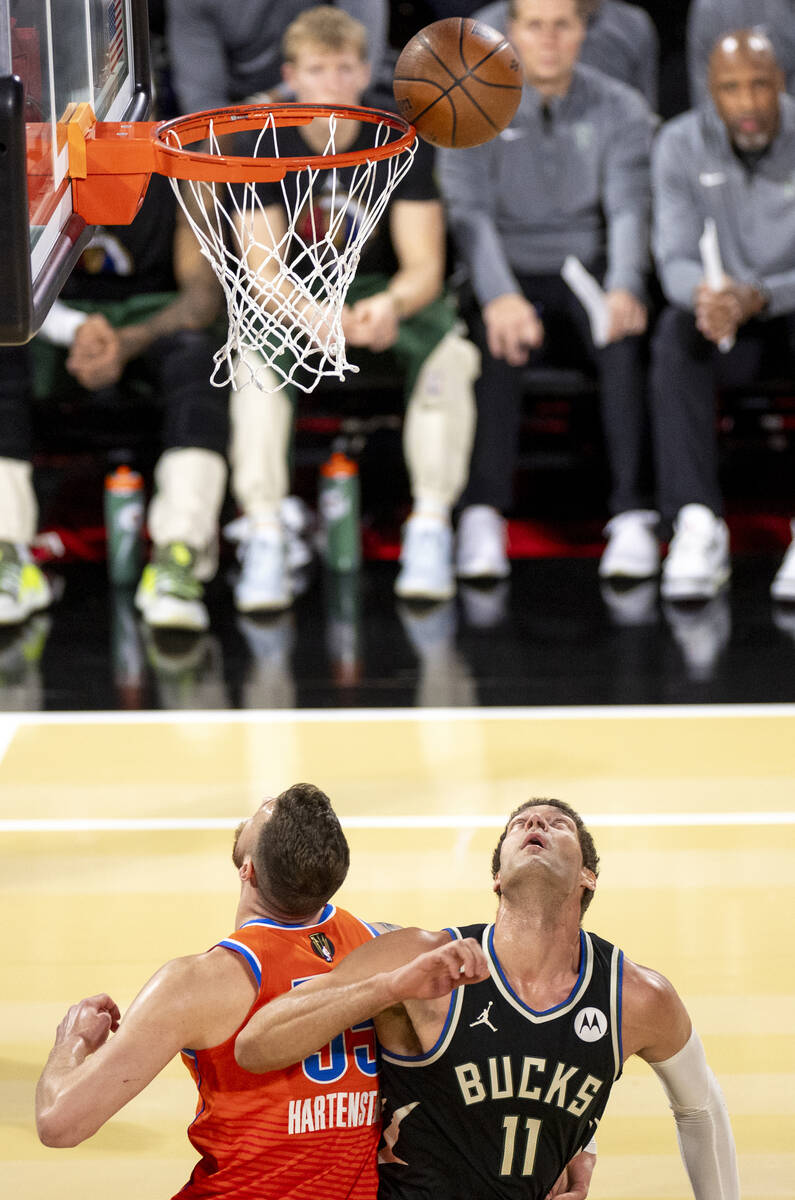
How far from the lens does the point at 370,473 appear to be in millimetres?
7688

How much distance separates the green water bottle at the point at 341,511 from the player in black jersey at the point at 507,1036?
4649 mm

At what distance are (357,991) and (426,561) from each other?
462cm

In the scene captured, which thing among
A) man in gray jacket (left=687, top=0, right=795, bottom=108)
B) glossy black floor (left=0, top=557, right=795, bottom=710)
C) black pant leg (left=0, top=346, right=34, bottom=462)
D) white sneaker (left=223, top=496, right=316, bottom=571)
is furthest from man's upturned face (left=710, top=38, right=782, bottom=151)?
black pant leg (left=0, top=346, right=34, bottom=462)

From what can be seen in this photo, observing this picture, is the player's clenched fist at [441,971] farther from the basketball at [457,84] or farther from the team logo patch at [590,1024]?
the basketball at [457,84]

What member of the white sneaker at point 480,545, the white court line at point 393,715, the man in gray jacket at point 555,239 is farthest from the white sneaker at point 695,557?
the white court line at point 393,715

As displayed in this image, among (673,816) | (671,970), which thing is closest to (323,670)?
(673,816)

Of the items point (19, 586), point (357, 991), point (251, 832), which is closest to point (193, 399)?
point (19, 586)

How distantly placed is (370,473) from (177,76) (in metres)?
1.99

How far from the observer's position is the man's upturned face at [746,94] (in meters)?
6.79

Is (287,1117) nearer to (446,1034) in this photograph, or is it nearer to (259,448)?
(446,1034)

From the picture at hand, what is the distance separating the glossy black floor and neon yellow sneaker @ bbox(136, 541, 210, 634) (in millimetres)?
88

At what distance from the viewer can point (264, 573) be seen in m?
6.58

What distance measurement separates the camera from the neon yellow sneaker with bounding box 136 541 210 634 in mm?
6309

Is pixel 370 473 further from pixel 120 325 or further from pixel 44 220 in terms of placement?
pixel 44 220
